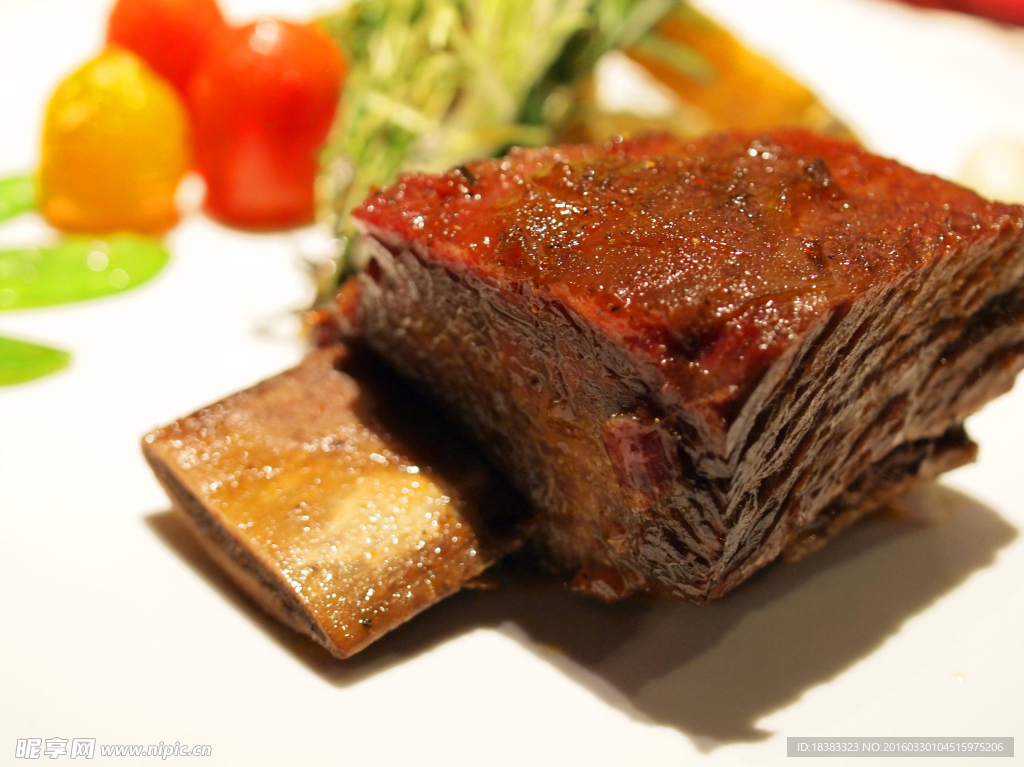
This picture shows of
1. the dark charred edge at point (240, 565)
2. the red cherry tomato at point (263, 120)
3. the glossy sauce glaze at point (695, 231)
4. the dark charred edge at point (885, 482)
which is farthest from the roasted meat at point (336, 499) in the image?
the red cherry tomato at point (263, 120)

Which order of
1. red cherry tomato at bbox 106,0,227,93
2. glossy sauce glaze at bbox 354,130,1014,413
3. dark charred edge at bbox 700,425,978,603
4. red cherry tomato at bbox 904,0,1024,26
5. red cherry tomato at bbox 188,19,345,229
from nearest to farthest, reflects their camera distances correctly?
glossy sauce glaze at bbox 354,130,1014,413 < dark charred edge at bbox 700,425,978,603 < red cherry tomato at bbox 188,19,345,229 < red cherry tomato at bbox 106,0,227,93 < red cherry tomato at bbox 904,0,1024,26

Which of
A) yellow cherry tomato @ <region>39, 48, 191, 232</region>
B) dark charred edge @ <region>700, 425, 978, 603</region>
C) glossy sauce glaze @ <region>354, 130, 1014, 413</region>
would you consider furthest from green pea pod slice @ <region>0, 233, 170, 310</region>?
dark charred edge @ <region>700, 425, 978, 603</region>

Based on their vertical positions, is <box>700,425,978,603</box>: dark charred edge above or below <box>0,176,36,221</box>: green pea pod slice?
above

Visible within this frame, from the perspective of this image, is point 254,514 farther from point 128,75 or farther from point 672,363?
point 128,75

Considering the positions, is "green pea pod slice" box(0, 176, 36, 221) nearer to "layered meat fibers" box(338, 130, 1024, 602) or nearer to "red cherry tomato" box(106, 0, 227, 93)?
"red cherry tomato" box(106, 0, 227, 93)

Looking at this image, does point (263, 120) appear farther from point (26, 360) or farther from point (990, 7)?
point (990, 7)

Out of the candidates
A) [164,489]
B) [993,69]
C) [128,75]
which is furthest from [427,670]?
[993,69]
